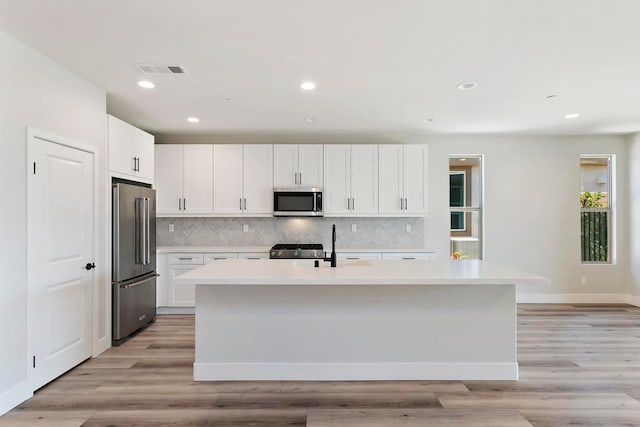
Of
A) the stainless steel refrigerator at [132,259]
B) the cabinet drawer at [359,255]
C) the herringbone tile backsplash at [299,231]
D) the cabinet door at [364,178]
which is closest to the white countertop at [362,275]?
the stainless steel refrigerator at [132,259]

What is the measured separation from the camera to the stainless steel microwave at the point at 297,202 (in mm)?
5199

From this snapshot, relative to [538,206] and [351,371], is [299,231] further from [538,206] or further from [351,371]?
[538,206]

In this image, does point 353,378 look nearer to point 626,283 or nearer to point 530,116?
point 530,116

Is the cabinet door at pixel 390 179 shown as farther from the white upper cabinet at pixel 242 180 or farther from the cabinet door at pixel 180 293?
the cabinet door at pixel 180 293

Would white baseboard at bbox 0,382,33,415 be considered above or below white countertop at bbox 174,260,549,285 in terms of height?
below

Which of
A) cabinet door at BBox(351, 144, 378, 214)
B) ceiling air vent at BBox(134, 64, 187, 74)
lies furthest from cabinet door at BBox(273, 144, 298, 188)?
ceiling air vent at BBox(134, 64, 187, 74)

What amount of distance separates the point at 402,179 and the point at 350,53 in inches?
110

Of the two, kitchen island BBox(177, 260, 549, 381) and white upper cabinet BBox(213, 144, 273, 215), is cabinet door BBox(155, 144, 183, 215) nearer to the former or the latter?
white upper cabinet BBox(213, 144, 273, 215)

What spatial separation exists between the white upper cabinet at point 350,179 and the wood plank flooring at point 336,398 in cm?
263

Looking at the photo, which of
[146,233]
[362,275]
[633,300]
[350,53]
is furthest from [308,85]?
[633,300]

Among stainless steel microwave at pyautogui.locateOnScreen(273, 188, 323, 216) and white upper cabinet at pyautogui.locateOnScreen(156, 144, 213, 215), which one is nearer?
stainless steel microwave at pyautogui.locateOnScreen(273, 188, 323, 216)

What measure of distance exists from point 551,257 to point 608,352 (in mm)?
2332

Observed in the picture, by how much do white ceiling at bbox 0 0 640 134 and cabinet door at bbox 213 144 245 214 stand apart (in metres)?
0.86

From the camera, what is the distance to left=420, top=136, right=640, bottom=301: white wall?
18.6 feet
